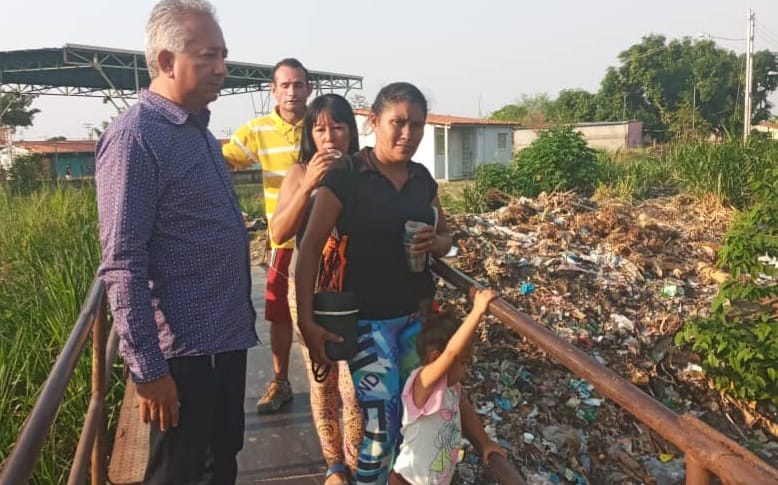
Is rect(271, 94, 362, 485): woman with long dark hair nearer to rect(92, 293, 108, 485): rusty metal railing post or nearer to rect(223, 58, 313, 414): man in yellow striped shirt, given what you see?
rect(223, 58, 313, 414): man in yellow striped shirt

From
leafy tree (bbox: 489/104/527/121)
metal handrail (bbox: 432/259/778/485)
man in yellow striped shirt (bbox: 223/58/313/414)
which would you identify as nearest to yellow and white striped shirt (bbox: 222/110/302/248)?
man in yellow striped shirt (bbox: 223/58/313/414)

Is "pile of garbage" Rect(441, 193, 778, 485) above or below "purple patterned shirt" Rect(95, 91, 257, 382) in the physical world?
below

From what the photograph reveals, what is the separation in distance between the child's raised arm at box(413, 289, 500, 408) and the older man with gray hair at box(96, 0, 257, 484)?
1.90 feet

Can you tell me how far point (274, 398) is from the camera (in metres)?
3.26

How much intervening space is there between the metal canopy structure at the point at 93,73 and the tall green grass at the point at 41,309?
881cm

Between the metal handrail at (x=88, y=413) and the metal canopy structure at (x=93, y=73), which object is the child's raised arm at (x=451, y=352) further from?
the metal canopy structure at (x=93, y=73)

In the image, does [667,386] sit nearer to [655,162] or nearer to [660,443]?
[660,443]

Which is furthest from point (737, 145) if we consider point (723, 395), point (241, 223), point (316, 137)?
point (241, 223)

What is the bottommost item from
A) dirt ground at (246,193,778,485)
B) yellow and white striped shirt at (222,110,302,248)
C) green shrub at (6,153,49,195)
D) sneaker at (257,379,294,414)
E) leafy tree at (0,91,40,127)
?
dirt ground at (246,193,778,485)

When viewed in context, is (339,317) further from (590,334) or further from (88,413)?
(590,334)

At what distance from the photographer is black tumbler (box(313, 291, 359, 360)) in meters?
2.03

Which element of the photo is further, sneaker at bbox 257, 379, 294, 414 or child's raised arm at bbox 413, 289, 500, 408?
sneaker at bbox 257, 379, 294, 414

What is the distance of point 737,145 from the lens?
397 inches

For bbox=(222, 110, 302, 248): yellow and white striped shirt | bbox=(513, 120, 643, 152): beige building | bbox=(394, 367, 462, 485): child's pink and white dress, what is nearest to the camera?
bbox=(394, 367, 462, 485): child's pink and white dress
